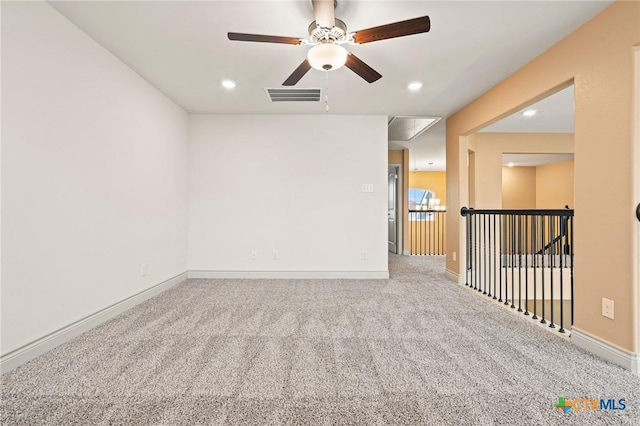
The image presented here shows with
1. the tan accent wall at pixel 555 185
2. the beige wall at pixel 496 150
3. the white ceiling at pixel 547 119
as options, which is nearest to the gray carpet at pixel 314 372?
the white ceiling at pixel 547 119

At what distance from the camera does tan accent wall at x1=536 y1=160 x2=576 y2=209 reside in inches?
308

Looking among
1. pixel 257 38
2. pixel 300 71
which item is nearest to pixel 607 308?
pixel 300 71

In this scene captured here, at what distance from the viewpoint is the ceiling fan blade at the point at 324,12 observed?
1.84 meters

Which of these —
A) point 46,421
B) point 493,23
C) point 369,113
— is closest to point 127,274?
point 46,421

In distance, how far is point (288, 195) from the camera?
4316 millimetres

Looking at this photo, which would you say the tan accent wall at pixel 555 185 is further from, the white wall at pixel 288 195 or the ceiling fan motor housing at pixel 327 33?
the ceiling fan motor housing at pixel 327 33

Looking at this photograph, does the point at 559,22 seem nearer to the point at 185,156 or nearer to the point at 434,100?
the point at 434,100

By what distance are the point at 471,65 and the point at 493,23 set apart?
0.64 meters

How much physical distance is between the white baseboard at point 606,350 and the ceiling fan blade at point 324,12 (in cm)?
288

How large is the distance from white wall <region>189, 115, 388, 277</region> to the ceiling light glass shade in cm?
231

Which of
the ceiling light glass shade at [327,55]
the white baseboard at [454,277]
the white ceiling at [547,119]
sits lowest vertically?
the white baseboard at [454,277]

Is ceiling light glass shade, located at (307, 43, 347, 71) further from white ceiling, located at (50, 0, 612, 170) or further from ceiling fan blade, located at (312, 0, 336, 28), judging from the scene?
white ceiling, located at (50, 0, 612, 170)

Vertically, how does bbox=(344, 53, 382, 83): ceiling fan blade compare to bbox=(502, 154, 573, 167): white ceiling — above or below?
below

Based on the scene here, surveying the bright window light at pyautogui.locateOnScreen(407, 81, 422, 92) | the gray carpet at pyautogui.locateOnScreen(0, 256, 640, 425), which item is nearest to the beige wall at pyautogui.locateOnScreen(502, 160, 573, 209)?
the bright window light at pyautogui.locateOnScreen(407, 81, 422, 92)
